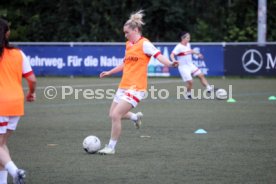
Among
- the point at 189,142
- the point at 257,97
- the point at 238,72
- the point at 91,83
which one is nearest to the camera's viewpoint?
the point at 189,142

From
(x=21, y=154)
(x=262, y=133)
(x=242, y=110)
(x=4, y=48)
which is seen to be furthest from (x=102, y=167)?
(x=242, y=110)

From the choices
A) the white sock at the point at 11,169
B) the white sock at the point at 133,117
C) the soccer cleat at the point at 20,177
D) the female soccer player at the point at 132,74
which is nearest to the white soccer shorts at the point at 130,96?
the female soccer player at the point at 132,74

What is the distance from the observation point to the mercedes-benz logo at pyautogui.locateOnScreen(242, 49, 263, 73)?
31777mm

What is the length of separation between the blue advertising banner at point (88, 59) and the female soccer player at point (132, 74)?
68.3ft

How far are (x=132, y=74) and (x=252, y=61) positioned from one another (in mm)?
21045

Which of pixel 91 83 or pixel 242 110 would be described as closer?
pixel 242 110

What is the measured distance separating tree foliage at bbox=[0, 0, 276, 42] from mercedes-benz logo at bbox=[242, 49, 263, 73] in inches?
411

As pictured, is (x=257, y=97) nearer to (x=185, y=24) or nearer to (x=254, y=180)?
(x=254, y=180)

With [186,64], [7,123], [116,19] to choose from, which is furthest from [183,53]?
[116,19]

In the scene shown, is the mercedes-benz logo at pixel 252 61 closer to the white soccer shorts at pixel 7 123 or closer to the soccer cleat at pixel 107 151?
the soccer cleat at pixel 107 151

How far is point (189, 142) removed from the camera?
12656 mm

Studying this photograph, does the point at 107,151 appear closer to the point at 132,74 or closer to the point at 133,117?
the point at 132,74

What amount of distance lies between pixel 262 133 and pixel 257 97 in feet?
29.8

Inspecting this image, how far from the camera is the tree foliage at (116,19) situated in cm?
4325
